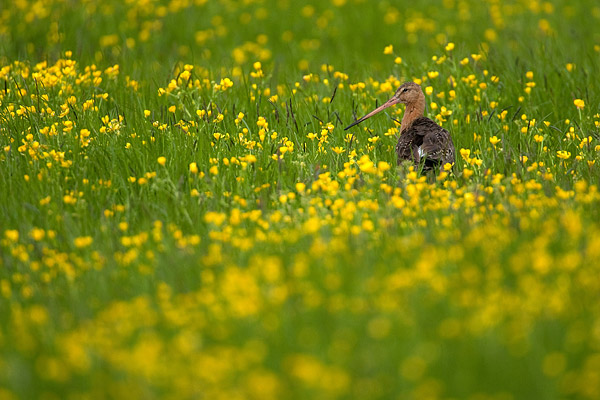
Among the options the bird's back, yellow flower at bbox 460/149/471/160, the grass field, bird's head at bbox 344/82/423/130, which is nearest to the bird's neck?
bird's head at bbox 344/82/423/130

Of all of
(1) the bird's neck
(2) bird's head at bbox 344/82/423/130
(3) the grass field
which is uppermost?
(2) bird's head at bbox 344/82/423/130

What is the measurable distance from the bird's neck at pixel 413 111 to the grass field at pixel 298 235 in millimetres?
153

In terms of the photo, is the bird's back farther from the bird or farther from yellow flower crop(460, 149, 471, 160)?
yellow flower crop(460, 149, 471, 160)

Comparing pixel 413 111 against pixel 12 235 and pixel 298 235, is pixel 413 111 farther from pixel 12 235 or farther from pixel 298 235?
pixel 12 235

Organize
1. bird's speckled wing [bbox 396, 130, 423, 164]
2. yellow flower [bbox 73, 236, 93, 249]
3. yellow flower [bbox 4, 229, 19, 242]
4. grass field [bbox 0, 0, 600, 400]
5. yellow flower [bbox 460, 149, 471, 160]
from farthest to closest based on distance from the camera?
bird's speckled wing [bbox 396, 130, 423, 164] → yellow flower [bbox 460, 149, 471, 160] → yellow flower [bbox 4, 229, 19, 242] → yellow flower [bbox 73, 236, 93, 249] → grass field [bbox 0, 0, 600, 400]

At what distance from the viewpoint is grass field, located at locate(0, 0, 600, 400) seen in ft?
11.2

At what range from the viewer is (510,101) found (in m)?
7.66

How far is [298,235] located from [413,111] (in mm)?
2812

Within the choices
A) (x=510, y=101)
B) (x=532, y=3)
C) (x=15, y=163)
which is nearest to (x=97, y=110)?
(x=15, y=163)

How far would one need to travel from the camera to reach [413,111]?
7.11 m

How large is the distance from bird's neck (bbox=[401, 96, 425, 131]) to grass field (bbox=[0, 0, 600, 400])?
153mm

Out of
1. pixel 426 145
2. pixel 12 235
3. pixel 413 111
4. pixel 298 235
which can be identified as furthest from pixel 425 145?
pixel 12 235

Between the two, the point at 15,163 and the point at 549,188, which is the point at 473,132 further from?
the point at 15,163

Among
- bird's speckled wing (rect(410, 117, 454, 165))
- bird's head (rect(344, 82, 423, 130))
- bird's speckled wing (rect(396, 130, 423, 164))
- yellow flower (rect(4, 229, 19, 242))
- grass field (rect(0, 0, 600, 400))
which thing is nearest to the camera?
grass field (rect(0, 0, 600, 400))
